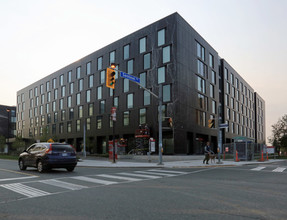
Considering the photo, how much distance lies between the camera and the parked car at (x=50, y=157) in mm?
13930

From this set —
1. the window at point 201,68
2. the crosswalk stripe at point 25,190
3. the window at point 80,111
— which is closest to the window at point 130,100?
the window at point 201,68

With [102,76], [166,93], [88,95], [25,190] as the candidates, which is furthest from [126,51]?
[25,190]

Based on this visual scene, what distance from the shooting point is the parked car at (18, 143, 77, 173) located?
1393 cm

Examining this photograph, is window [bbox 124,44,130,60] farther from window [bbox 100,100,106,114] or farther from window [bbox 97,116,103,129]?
window [bbox 97,116,103,129]

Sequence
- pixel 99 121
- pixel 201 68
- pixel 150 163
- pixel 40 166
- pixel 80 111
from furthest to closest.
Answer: pixel 80 111
pixel 99 121
pixel 201 68
pixel 150 163
pixel 40 166

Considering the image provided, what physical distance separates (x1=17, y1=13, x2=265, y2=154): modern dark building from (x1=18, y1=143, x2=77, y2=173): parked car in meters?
22.2

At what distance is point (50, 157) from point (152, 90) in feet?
85.6

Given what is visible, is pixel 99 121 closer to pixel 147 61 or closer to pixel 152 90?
pixel 152 90

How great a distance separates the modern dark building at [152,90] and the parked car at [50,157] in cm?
2219

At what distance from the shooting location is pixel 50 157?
13922mm

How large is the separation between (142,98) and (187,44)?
10.1m

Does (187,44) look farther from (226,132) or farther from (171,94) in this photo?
(226,132)

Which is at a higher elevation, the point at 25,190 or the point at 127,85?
the point at 127,85

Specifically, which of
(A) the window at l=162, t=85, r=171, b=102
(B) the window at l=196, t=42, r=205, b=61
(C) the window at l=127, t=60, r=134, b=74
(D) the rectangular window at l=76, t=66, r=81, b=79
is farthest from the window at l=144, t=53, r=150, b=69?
(D) the rectangular window at l=76, t=66, r=81, b=79
